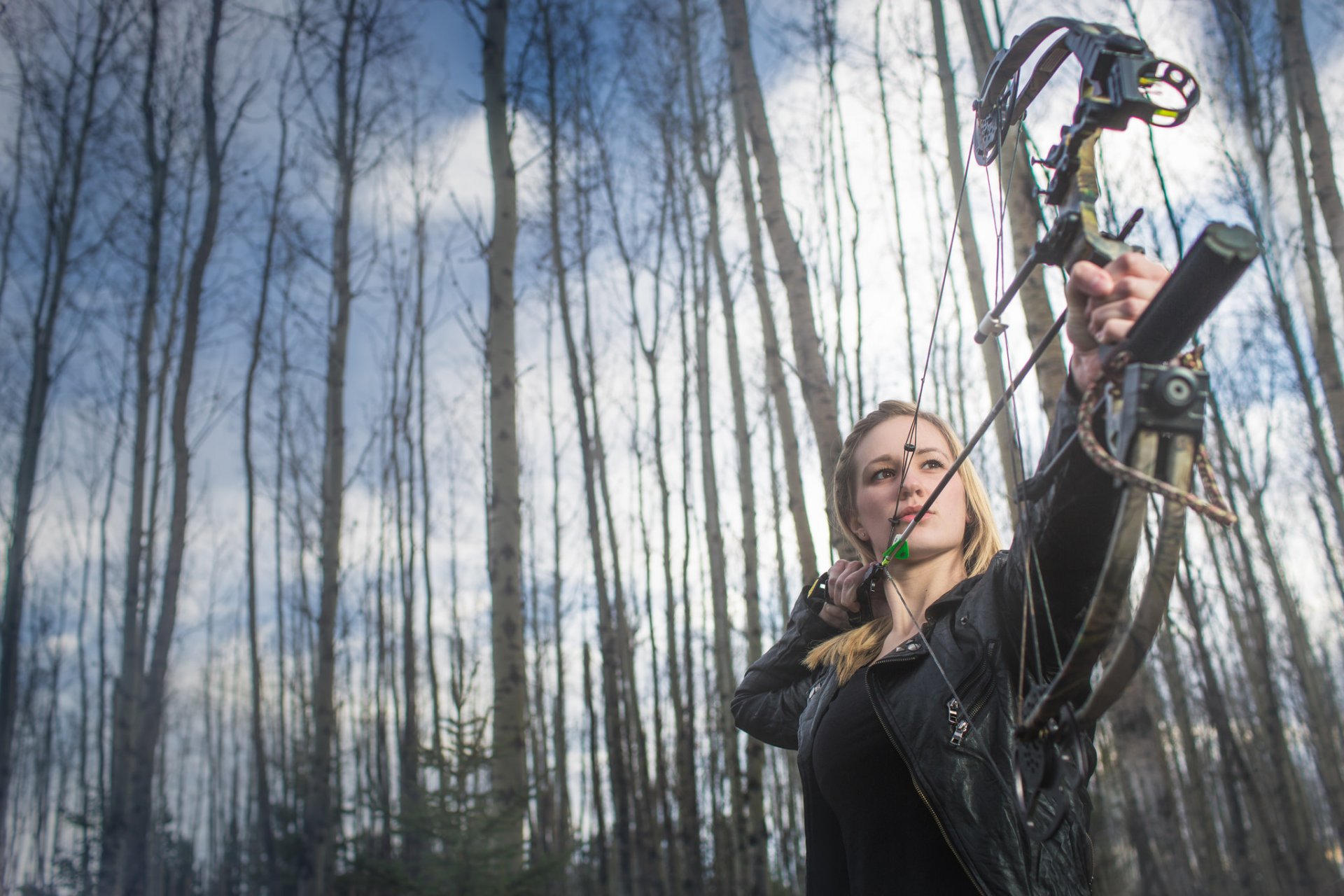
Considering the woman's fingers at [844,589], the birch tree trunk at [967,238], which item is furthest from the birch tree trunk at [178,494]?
the woman's fingers at [844,589]

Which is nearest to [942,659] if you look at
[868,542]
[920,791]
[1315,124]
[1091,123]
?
[920,791]

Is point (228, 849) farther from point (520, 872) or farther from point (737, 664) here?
point (520, 872)

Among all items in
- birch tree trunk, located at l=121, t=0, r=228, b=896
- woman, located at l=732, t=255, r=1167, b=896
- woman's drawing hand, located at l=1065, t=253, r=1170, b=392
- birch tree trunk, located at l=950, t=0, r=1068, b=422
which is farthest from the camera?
birch tree trunk, located at l=121, t=0, r=228, b=896

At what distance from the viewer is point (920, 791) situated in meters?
1.41

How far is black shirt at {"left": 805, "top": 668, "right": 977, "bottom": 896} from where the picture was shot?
4.67 feet

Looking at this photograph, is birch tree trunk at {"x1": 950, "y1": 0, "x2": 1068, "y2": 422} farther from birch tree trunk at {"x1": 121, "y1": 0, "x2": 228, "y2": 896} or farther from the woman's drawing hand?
birch tree trunk at {"x1": 121, "y1": 0, "x2": 228, "y2": 896}

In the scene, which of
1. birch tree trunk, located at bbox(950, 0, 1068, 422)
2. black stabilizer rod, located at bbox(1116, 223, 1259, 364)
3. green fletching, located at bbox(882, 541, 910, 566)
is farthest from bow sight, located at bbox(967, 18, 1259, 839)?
birch tree trunk, located at bbox(950, 0, 1068, 422)

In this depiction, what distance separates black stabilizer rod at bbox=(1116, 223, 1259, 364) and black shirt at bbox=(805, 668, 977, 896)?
856 millimetres

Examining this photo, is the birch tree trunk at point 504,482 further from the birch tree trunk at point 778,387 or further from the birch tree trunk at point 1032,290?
the birch tree trunk at point 1032,290

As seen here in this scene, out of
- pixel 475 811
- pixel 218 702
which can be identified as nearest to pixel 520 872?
pixel 475 811

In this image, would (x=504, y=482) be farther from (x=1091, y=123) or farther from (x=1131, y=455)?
(x=1131, y=455)

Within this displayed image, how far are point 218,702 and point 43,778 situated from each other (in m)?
6.38

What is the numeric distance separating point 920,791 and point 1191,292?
912 millimetres

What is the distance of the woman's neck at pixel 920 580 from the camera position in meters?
1.79
